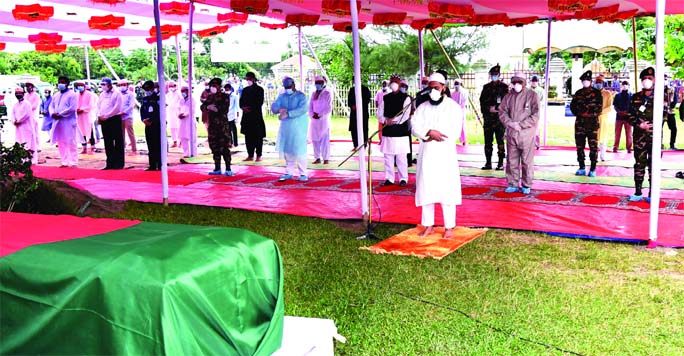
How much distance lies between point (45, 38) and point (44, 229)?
10.9 meters

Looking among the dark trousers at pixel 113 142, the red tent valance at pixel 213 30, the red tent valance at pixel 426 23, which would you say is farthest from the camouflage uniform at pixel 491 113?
the dark trousers at pixel 113 142

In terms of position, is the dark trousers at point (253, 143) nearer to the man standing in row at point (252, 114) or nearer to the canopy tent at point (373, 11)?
the man standing in row at point (252, 114)

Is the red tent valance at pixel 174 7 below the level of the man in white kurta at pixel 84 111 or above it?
above

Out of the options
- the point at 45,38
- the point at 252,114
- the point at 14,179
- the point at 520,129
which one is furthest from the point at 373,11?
the point at 45,38

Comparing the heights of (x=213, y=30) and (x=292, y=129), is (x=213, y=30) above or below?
above

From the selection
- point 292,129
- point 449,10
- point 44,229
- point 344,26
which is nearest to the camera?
point 44,229

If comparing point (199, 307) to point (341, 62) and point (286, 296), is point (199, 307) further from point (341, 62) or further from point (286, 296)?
point (341, 62)

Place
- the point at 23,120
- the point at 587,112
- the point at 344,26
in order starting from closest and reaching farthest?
→ the point at 587,112, the point at 23,120, the point at 344,26

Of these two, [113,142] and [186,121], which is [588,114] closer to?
[186,121]

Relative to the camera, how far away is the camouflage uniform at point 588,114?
351 inches

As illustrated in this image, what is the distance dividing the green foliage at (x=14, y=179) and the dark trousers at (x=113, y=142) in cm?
443

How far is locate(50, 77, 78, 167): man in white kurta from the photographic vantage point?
36.2 ft

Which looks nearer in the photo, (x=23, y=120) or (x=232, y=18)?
(x=232, y=18)

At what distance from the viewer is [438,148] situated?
587 centimetres
